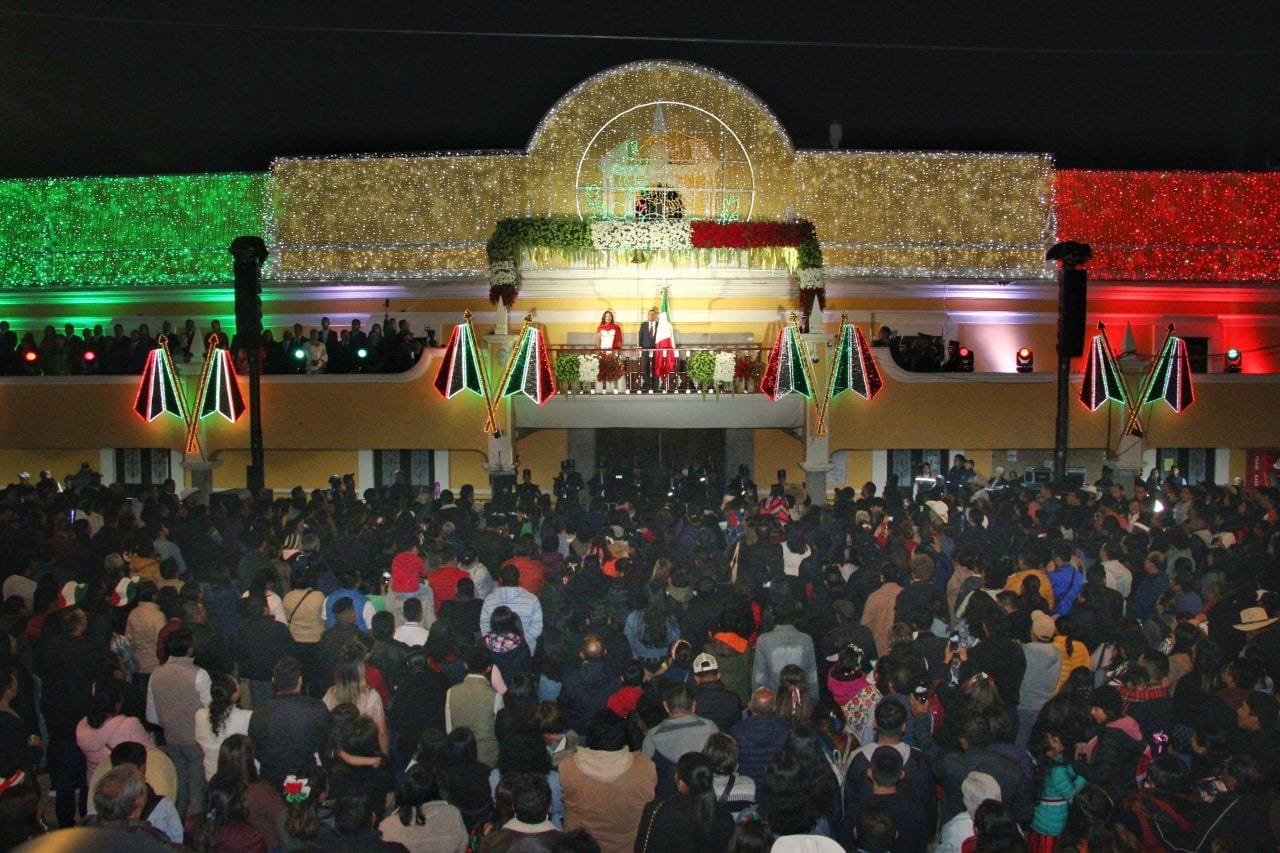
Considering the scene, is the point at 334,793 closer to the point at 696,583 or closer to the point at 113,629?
the point at 113,629

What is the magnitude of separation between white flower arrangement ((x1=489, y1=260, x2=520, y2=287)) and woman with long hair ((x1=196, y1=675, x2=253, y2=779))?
46.7 ft

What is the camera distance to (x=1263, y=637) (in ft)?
27.0

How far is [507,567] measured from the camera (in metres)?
9.04

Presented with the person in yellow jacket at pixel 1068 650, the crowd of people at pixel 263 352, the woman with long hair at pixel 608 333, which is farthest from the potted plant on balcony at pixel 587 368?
the person in yellow jacket at pixel 1068 650

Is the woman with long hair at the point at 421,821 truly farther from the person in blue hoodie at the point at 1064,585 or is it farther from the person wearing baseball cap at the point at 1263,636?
the person in blue hoodie at the point at 1064,585

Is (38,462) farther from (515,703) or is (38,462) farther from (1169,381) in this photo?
(1169,381)

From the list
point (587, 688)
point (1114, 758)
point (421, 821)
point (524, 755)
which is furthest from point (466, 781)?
point (1114, 758)

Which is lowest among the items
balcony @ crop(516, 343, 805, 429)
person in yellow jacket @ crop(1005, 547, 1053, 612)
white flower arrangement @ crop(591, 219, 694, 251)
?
person in yellow jacket @ crop(1005, 547, 1053, 612)

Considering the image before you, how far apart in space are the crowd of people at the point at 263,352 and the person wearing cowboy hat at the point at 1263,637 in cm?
1556

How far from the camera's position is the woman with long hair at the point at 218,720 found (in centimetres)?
694

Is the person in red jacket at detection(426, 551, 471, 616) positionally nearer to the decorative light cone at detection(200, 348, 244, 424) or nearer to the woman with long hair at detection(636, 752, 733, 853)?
the woman with long hair at detection(636, 752, 733, 853)

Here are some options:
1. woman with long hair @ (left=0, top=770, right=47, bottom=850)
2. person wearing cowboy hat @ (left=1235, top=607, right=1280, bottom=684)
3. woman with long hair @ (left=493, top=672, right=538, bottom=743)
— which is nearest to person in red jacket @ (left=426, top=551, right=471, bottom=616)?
woman with long hair @ (left=493, top=672, right=538, bottom=743)

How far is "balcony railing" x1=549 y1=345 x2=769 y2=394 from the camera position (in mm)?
19828

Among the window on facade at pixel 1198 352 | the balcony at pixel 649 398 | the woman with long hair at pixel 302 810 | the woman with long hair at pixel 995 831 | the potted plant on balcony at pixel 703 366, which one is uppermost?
the window on facade at pixel 1198 352
